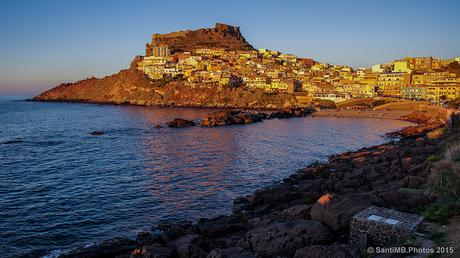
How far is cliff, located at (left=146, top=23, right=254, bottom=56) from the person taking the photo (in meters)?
184

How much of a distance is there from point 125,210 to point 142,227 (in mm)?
2851

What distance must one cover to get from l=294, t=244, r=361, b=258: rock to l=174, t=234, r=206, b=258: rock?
345 cm

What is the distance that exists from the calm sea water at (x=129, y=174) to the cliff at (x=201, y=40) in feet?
434

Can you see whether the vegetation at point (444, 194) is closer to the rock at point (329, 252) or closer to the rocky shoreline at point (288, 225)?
the rocky shoreline at point (288, 225)

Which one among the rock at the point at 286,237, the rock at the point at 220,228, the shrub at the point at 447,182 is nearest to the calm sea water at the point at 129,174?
the rock at the point at 220,228

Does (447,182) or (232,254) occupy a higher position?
(447,182)

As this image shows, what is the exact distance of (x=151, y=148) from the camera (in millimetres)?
42000

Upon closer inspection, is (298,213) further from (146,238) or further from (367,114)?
(367,114)

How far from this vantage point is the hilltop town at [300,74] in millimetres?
103438

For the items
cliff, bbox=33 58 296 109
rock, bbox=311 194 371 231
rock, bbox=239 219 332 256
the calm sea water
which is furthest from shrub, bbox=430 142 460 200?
cliff, bbox=33 58 296 109

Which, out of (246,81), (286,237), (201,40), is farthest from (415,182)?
(201,40)

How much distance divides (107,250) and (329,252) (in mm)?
8827

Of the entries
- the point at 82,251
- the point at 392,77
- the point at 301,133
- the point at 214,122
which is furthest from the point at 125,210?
the point at 392,77

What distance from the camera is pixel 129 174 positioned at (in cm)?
2919
